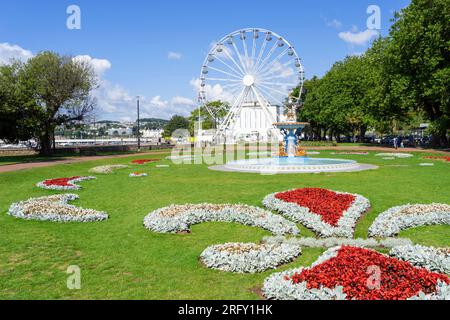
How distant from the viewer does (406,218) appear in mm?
13266

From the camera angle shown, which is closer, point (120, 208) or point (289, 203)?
point (289, 203)

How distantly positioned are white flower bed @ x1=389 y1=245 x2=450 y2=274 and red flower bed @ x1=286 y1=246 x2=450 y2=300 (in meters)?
1.23

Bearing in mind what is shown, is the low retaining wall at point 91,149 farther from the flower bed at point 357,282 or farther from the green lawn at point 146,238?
the flower bed at point 357,282

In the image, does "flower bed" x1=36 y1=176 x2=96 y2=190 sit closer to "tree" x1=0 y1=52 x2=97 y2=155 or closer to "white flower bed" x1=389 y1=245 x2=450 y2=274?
"white flower bed" x1=389 y1=245 x2=450 y2=274

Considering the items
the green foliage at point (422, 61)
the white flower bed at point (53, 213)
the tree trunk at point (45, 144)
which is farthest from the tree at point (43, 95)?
the green foliage at point (422, 61)

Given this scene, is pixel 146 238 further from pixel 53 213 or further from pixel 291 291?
pixel 291 291

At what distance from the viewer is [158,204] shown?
56.0 ft

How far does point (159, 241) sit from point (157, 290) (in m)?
3.75

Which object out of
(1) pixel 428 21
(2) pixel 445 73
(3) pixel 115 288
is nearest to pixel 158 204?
(3) pixel 115 288

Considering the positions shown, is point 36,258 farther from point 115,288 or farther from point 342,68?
point 342,68

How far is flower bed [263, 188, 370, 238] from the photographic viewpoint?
41.8ft

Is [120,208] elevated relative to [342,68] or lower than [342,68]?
lower

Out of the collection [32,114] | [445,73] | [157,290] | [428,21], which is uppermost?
[428,21]

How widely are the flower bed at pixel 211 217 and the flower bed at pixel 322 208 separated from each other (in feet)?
2.48
